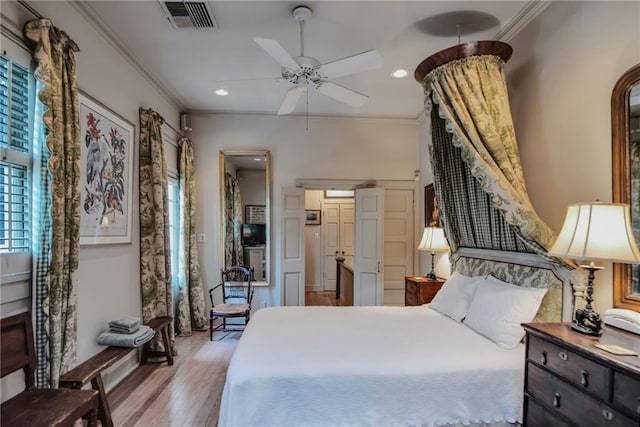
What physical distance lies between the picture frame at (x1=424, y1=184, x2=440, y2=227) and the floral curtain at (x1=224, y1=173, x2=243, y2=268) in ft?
8.83

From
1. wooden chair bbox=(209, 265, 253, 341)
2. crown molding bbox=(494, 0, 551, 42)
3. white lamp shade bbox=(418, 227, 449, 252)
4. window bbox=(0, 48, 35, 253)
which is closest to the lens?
window bbox=(0, 48, 35, 253)

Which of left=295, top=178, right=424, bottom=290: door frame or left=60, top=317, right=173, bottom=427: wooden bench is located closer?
left=60, top=317, right=173, bottom=427: wooden bench

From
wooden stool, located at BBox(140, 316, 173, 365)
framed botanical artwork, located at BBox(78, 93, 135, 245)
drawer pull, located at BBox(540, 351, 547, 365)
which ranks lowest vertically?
wooden stool, located at BBox(140, 316, 173, 365)

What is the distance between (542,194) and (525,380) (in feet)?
4.40

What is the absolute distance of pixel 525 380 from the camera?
1.78 meters

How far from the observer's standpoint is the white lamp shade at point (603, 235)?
1.56 metres

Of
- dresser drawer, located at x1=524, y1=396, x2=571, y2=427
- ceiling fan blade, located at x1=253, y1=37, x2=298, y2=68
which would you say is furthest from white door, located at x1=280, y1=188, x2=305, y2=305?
dresser drawer, located at x1=524, y1=396, x2=571, y2=427

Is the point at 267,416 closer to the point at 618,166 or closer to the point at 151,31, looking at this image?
the point at 618,166

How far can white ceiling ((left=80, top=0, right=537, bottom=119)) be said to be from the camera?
254 centimetres

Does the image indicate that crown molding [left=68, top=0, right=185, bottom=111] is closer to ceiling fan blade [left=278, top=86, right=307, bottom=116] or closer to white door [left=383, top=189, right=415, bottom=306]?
ceiling fan blade [left=278, top=86, right=307, bottom=116]

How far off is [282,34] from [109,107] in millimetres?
1617

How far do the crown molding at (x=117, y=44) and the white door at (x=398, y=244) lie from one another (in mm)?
3399

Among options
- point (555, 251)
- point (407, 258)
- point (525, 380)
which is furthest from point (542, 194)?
point (407, 258)

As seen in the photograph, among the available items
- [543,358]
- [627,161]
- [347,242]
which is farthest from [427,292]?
[347,242]
